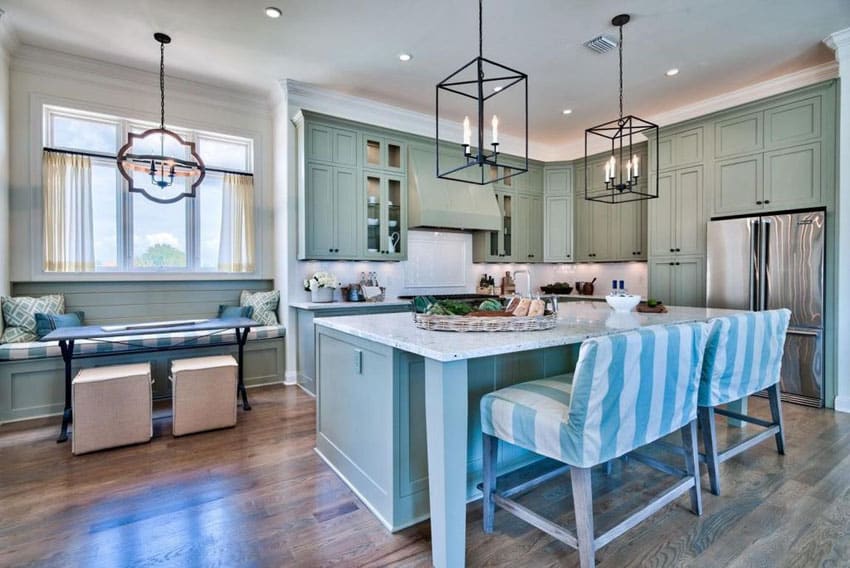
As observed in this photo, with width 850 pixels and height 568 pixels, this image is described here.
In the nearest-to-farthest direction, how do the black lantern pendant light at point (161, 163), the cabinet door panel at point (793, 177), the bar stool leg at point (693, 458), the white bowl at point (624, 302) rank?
1. the bar stool leg at point (693, 458)
2. the white bowl at point (624, 302)
3. the black lantern pendant light at point (161, 163)
4. the cabinet door panel at point (793, 177)

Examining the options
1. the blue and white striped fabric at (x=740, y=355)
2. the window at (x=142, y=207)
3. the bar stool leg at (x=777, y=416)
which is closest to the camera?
the blue and white striped fabric at (x=740, y=355)

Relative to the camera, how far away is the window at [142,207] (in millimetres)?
4105

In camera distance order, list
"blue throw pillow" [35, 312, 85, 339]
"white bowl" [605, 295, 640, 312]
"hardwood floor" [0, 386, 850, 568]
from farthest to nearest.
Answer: "blue throw pillow" [35, 312, 85, 339] → "white bowl" [605, 295, 640, 312] → "hardwood floor" [0, 386, 850, 568]

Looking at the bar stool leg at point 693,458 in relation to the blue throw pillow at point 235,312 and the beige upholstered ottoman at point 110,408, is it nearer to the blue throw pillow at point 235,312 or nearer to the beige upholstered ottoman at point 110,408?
the beige upholstered ottoman at point 110,408

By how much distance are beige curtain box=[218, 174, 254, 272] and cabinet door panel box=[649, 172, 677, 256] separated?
15.5 ft

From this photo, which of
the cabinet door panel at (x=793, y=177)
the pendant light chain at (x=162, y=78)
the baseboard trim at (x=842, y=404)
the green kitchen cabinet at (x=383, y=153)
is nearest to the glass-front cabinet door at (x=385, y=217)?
the green kitchen cabinet at (x=383, y=153)

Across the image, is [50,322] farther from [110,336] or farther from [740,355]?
[740,355]

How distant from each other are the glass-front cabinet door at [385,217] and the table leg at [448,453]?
3.41m

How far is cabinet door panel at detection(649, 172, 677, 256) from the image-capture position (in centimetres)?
479

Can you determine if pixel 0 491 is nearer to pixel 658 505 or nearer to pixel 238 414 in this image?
pixel 238 414

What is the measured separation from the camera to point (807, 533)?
190cm

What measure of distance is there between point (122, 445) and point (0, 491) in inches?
25.8

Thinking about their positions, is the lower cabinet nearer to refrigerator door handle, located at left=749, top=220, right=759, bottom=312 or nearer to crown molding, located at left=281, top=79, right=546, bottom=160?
refrigerator door handle, located at left=749, top=220, right=759, bottom=312

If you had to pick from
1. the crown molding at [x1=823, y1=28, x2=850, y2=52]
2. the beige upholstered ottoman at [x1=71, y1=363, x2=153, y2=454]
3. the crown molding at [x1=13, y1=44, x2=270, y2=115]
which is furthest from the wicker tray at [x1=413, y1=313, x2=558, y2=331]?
the crown molding at [x1=13, y1=44, x2=270, y2=115]
